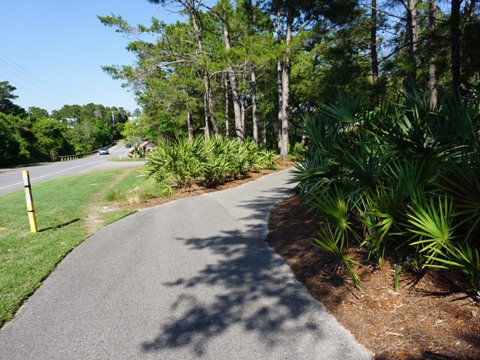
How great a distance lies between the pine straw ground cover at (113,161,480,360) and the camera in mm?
2500

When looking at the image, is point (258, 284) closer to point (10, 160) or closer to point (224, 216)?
point (224, 216)

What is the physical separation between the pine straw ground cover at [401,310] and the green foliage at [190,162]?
21.5 feet

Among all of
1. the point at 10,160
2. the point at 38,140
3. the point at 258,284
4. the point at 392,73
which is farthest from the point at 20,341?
the point at 38,140

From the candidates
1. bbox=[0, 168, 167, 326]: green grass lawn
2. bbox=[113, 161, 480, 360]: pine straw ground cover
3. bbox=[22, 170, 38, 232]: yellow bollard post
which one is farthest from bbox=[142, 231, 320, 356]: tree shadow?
bbox=[22, 170, 38, 232]: yellow bollard post

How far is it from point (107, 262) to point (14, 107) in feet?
232

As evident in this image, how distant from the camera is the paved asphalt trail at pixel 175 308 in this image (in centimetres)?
271

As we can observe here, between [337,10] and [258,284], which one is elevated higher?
[337,10]

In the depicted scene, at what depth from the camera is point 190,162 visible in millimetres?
10305

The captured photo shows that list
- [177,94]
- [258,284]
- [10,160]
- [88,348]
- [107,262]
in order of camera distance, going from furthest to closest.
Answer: [10,160] < [177,94] < [107,262] < [258,284] < [88,348]

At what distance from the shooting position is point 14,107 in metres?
60.3

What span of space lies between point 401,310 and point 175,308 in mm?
2271

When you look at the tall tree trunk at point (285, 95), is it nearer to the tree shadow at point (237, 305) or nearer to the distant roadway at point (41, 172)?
the distant roadway at point (41, 172)

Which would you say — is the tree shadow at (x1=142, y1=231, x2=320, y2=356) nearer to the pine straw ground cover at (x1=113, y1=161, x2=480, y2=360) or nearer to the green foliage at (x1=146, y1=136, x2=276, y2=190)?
the pine straw ground cover at (x1=113, y1=161, x2=480, y2=360)

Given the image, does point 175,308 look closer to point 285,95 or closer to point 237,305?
point 237,305
